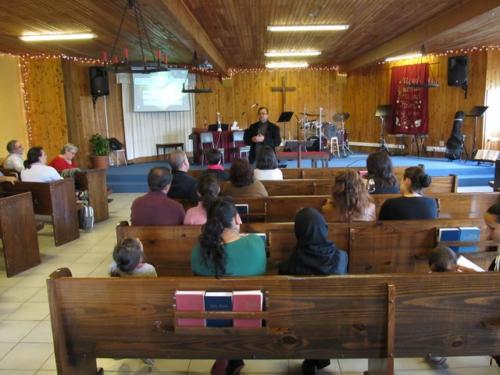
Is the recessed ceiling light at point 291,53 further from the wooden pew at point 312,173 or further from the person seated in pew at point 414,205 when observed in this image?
the person seated in pew at point 414,205

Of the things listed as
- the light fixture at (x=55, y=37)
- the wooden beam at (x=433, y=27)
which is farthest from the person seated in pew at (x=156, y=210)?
the light fixture at (x=55, y=37)

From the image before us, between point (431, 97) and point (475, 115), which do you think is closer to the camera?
point (475, 115)

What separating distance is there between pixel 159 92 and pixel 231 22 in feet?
17.1

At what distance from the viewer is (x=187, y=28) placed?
18.7ft

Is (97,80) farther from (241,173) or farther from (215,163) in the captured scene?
(241,173)

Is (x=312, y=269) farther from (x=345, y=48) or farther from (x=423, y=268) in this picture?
(x=345, y=48)

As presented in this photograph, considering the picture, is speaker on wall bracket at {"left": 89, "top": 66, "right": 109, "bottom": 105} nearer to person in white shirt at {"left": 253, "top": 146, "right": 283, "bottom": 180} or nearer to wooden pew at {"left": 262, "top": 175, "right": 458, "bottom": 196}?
person in white shirt at {"left": 253, "top": 146, "right": 283, "bottom": 180}

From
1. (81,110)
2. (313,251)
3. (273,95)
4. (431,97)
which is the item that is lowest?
(313,251)

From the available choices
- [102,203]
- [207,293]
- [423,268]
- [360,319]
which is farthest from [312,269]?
[102,203]

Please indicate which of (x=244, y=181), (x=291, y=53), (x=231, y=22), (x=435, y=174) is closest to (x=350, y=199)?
(x=244, y=181)

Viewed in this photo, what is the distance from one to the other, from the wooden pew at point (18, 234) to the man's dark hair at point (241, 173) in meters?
2.18

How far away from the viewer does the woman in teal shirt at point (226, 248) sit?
200 centimetres

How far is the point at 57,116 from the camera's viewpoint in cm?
930

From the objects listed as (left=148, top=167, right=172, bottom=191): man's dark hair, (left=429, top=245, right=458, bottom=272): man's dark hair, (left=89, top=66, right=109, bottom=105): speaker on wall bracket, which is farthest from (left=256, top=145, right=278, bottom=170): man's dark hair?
(left=89, top=66, right=109, bottom=105): speaker on wall bracket
